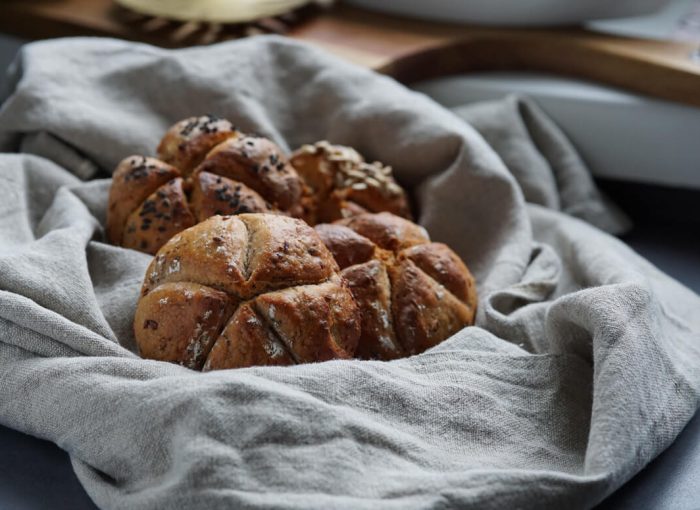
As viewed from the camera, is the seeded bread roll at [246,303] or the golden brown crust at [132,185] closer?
the seeded bread roll at [246,303]

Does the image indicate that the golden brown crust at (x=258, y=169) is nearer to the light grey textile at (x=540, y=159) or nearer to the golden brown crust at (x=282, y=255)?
the golden brown crust at (x=282, y=255)

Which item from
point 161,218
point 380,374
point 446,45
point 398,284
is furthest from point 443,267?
point 446,45

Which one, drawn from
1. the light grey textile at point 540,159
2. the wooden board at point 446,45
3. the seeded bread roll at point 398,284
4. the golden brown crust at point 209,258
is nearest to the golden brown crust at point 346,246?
the seeded bread roll at point 398,284

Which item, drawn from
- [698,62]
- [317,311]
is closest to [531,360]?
[317,311]

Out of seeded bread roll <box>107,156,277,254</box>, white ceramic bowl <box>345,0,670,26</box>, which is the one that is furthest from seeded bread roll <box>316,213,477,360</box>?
white ceramic bowl <box>345,0,670,26</box>

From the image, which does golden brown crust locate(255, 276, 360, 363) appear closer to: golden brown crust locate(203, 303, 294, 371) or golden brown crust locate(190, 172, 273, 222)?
golden brown crust locate(203, 303, 294, 371)

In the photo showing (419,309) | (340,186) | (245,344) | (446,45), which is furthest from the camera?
(446,45)

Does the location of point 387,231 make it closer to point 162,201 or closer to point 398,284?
point 398,284
